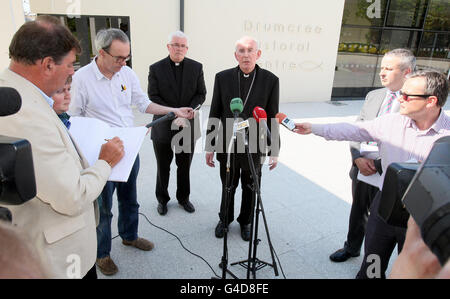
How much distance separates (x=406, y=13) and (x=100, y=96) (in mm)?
11047

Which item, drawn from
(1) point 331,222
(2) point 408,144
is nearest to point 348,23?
(1) point 331,222

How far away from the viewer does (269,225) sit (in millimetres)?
3268

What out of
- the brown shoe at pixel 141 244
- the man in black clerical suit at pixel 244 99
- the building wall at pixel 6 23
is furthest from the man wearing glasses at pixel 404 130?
the building wall at pixel 6 23

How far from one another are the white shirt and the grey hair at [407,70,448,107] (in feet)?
6.99

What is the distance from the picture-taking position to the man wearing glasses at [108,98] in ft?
7.50

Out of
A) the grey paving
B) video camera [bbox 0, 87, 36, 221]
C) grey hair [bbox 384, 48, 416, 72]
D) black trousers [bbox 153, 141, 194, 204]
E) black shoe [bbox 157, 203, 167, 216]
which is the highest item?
grey hair [bbox 384, 48, 416, 72]

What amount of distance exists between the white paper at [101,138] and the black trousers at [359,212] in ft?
6.10

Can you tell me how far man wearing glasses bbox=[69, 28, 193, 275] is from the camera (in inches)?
90.0

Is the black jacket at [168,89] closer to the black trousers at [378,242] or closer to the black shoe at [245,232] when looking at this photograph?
the black shoe at [245,232]

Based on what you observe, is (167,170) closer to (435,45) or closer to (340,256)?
(340,256)

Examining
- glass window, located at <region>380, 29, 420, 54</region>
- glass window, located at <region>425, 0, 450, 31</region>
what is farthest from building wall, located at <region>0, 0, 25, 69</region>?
glass window, located at <region>425, 0, 450, 31</region>

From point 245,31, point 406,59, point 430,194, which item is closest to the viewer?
point 430,194

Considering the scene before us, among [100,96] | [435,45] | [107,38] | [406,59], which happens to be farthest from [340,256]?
[435,45]

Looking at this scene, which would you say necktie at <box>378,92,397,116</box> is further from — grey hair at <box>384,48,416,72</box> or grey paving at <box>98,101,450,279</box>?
grey paving at <box>98,101,450,279</box>
